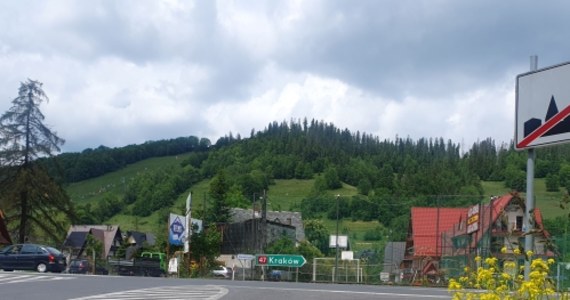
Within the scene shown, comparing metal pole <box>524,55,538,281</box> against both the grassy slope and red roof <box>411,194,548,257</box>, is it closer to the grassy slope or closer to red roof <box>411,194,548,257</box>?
the grassy slope

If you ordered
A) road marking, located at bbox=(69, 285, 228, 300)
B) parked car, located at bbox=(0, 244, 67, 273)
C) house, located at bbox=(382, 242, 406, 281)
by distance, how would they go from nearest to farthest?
road marking, located at bbox=(69, 285, 228, 300)
parked car, located at bbox=(0, 244, 67, 273)
house, located at bbox=(382, 242, 406, 281)

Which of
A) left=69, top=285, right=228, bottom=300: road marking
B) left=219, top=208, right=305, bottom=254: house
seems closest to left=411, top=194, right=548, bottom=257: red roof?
left=219, top=208, right=305, bottom=254: house

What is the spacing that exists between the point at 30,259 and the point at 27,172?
724 inches

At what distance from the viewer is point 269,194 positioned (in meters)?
95.2

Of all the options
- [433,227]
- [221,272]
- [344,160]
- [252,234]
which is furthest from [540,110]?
[344,160]

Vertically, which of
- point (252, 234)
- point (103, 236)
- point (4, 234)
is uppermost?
point (252, 234)

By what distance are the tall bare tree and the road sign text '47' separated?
22.6 metres

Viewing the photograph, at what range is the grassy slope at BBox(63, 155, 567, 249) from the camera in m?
30.3

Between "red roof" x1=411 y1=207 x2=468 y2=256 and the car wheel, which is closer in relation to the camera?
the car wheel

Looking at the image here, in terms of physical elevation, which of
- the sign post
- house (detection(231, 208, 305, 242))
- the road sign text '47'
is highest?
the sign post

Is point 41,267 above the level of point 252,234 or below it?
below

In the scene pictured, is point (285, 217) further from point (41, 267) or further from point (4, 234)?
point (41, 267)

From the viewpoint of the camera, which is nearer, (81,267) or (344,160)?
(81,267)

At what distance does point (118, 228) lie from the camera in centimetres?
10569
